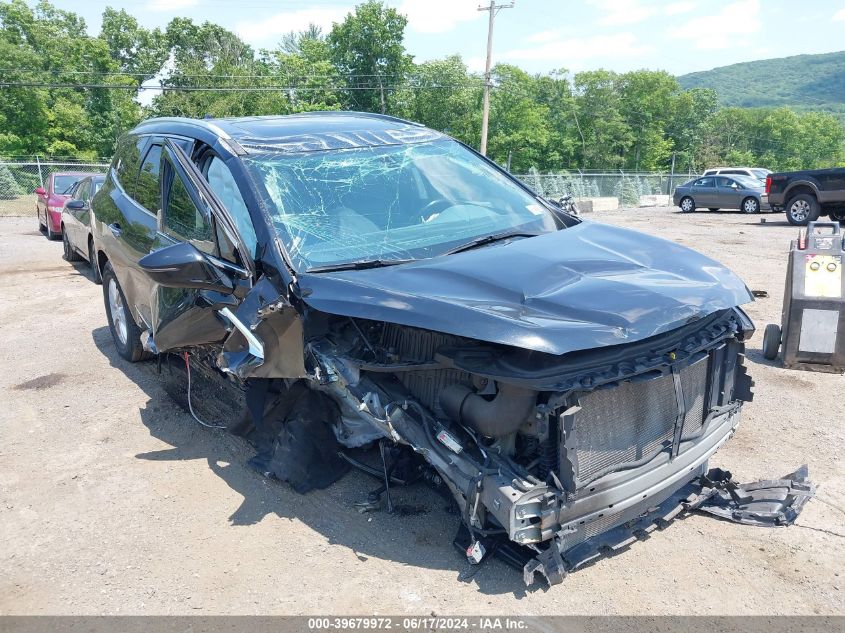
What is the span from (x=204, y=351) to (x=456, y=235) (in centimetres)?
185

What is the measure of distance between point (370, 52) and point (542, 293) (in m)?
63.5

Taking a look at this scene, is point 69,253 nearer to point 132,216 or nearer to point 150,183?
point 132,216

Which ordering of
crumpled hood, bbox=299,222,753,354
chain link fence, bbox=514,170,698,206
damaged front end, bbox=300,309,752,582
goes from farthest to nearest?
chain link fence, bbox=514,170,698,206, damaged front end, bbox=300,309,752,582, crumpled hood, bbox=299,222,753,354

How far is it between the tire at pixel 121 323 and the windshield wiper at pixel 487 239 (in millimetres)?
3444

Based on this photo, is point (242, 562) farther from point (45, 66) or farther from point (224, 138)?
point (45, 66)

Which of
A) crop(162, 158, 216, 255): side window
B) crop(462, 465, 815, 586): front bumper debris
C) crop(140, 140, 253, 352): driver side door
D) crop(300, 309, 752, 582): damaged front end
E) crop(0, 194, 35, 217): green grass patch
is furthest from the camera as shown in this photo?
crop(0, 194, 35, 217): green grass patch

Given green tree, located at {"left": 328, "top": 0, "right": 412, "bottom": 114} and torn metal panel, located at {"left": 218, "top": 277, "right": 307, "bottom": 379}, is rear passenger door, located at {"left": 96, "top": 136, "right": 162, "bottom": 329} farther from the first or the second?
green tree, located at {"left": 328, "top": 0, "right": 412, "bottom": 114}

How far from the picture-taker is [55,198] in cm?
1458

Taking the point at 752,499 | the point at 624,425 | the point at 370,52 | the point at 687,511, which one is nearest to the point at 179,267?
the point at 624,425

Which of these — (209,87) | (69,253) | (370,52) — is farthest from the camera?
(370,52)

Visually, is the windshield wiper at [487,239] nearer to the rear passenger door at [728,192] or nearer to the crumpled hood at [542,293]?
the crumpled hood at [542,293]

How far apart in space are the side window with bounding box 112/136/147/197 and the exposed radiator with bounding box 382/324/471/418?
3.14 meters

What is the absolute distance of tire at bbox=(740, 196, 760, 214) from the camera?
2489 cm

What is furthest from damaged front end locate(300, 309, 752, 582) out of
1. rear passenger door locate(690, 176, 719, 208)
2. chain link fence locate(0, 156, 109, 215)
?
chain link fence locate(0, 156, 109, 215)
